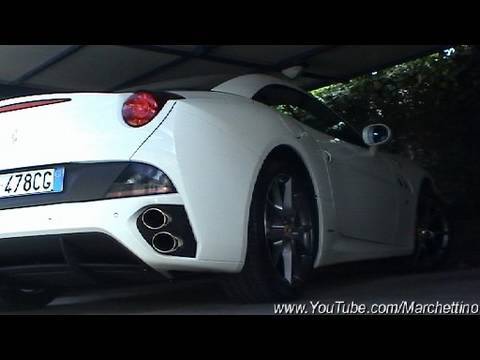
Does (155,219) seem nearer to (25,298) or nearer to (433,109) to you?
(25,298)

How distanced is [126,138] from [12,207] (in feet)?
2.23

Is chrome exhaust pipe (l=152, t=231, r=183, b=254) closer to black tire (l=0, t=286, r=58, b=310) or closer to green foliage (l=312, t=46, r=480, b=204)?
black tire (l=0, t=286, r=58, b=310)

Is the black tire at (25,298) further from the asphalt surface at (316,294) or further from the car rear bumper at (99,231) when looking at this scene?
the car rear bumper at (99,231)

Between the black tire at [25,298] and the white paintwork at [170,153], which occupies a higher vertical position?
the white paintwork at [170,153]

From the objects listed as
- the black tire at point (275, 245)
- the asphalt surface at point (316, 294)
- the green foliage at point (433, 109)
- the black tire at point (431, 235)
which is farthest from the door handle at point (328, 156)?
the green foliage at point (433, 109)

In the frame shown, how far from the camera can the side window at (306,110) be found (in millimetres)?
4785

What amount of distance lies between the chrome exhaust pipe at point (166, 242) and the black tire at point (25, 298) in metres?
1.29

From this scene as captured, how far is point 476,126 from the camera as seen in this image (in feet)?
29.0

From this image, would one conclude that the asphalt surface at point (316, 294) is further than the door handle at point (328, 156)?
No

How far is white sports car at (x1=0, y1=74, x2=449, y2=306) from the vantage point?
3.60m

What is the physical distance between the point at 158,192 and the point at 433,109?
6009mm

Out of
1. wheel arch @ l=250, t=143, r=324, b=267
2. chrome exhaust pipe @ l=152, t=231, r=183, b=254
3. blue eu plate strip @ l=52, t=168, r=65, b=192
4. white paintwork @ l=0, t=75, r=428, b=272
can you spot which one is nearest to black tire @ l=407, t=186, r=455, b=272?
wheel arch @ l=250, t=143, r=324, b=267
